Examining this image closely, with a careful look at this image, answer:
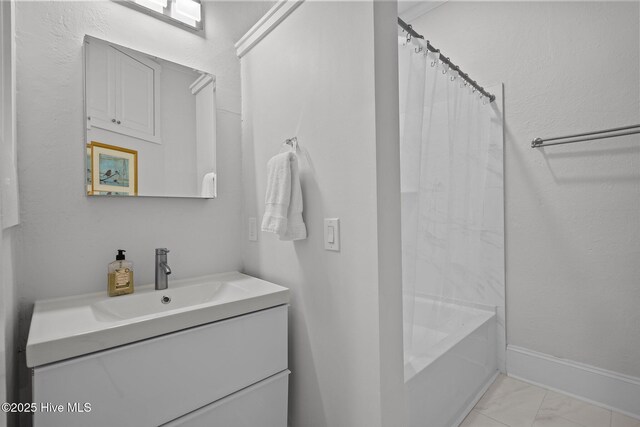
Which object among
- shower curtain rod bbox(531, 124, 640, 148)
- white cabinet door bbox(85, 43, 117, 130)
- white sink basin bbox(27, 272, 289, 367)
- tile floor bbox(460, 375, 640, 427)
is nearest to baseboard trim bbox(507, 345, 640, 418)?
tile floor bbox(460, 375, 640, 427)

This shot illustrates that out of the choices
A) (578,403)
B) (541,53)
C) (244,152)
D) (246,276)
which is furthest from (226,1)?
(578,403)

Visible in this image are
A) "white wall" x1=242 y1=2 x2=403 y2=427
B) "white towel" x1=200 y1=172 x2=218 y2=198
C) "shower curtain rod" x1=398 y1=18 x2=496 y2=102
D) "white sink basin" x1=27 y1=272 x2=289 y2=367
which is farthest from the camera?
"white towel" x1=200 y1=172 x2=218 y2=198

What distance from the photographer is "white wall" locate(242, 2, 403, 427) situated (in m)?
1.02

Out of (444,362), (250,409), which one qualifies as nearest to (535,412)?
(444,362)

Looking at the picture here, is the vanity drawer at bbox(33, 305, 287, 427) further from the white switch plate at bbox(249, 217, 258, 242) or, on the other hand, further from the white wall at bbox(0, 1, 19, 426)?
the white switch plate at bbox(249, 217, 258, 242)

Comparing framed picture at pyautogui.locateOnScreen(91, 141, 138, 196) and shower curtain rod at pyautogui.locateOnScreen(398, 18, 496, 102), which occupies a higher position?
shower curtain rod at pyautogui.locateOnScreen(398, 18, 496, 102)

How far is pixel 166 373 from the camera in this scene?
3.17ft

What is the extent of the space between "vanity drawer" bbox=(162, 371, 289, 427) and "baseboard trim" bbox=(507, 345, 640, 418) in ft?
5.29

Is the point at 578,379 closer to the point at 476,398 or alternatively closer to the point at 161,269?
the point at 476,398

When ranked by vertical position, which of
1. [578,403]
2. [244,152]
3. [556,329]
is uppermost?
[244,152]

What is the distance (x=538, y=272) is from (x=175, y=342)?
6.85 feet

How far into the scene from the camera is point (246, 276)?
1586mm

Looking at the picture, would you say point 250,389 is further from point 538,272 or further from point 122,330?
point 538,272

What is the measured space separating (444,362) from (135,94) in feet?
6.10
